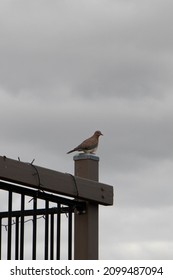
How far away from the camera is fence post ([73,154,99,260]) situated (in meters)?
8.39

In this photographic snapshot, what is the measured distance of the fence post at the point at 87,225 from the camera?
8.39 meters

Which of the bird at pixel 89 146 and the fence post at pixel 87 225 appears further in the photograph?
the bird at pixel 89 146

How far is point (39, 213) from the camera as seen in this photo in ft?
27.4

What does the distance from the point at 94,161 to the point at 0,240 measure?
101 centimetres

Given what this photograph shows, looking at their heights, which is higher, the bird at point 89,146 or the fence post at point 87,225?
the bird at point 89,146

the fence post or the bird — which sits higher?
the bird

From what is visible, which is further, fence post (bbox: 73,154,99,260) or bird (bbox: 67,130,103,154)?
bird (bbox: 67,130,103,154)

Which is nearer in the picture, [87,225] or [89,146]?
[87,225]

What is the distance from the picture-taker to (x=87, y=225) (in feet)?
27.8

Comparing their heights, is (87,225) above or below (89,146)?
below
